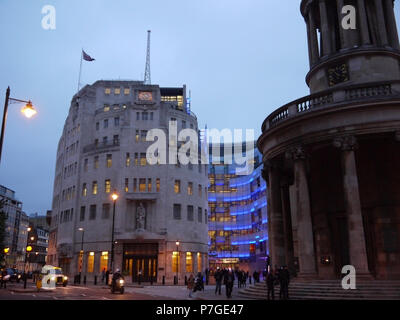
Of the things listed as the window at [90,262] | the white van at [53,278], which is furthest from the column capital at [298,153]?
the window at [90,262]

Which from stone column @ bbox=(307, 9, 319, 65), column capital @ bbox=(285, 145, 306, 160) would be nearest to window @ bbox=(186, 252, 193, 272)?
stone column @ bbox=(307, 9, 319, 65)

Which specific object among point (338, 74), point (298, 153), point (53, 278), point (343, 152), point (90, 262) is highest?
point (338, 74)

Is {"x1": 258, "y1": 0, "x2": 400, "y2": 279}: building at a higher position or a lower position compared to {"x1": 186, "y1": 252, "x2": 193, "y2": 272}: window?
higher

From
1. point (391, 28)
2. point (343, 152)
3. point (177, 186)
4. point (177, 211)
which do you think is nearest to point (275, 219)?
point (343, 152)

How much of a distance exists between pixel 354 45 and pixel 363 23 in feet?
5.41

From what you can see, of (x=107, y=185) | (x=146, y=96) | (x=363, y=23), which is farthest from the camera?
(x=146, y=96)

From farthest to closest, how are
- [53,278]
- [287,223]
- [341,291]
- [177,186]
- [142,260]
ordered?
1. [177,186]
2. [142,260]
3. [53,278]
4. [287,223]
5. [341,291]

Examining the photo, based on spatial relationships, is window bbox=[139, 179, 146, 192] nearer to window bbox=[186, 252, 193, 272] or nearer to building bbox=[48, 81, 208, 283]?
building bbox=[48, 81, 208, 283]

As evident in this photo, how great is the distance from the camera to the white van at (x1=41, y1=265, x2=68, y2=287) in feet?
125

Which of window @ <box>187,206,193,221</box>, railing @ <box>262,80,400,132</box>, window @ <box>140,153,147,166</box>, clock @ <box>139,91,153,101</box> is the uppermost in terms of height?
clock @ <box>139,91,153,101</box>

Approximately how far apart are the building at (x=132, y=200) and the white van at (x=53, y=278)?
13.8 metres

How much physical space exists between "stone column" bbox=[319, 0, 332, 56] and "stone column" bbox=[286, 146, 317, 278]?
1014cm

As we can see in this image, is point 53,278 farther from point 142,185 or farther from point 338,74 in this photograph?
point 338,74

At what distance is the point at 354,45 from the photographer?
27891mm
